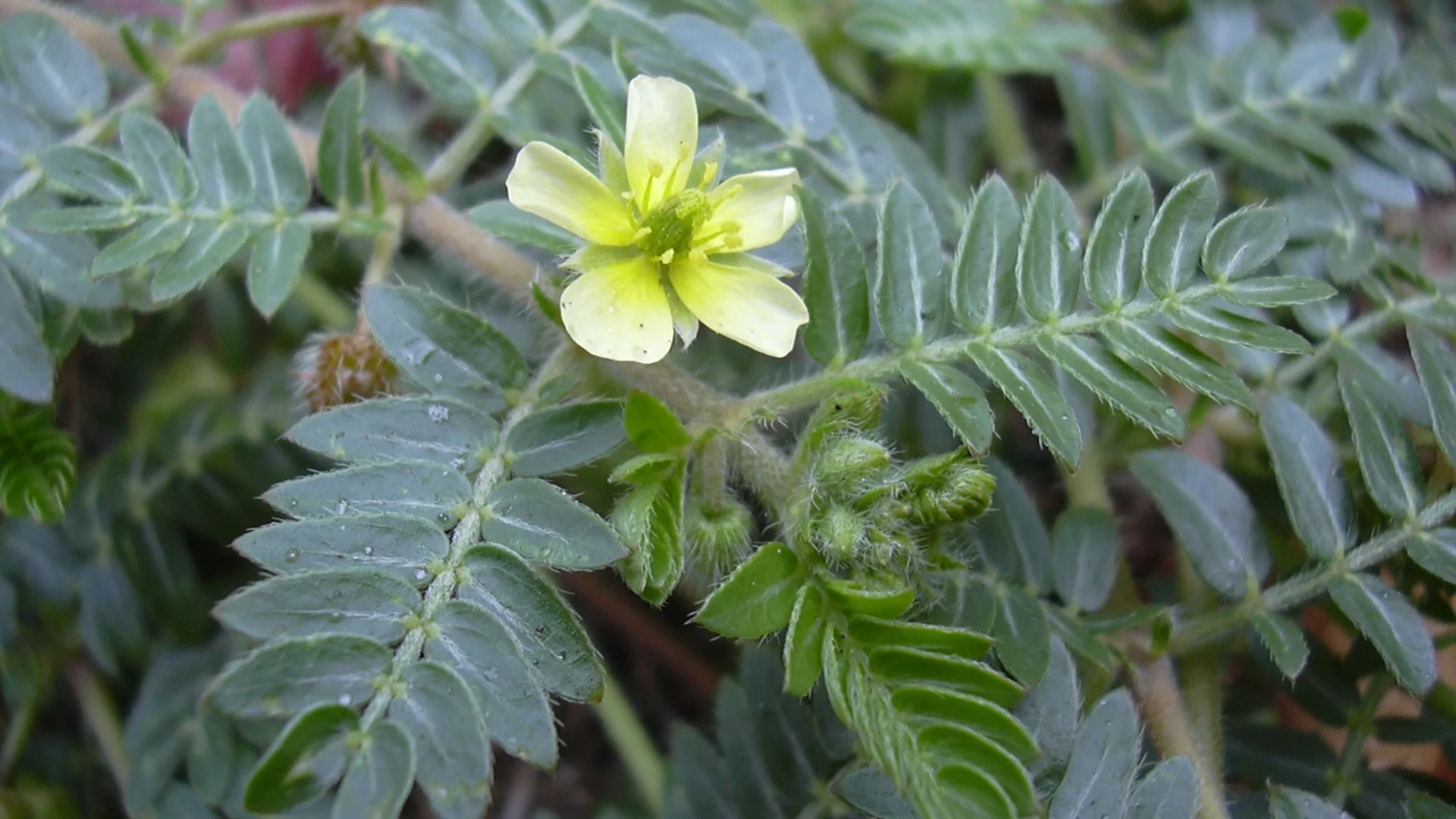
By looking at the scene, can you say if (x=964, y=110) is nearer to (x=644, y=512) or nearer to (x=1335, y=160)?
(x=1335, y=160)

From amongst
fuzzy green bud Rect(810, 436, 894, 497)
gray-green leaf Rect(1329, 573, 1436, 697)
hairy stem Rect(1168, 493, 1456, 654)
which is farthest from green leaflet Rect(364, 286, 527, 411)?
gray-green leaf Rect(1329, 573, 1436, 697)

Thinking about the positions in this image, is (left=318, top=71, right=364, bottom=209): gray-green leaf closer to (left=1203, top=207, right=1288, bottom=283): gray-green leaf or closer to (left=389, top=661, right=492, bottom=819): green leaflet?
(left=389, top=661, right=492, bottom=819): green leaflet

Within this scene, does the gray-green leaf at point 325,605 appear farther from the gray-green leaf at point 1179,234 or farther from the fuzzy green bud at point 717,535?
the gray-green leaf at point 1179,234

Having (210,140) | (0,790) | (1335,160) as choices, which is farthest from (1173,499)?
(0,790)

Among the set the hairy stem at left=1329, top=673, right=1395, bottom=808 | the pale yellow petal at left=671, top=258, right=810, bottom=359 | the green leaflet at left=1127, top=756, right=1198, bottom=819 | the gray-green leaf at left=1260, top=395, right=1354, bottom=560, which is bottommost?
the hairy stem at left=1329, top=673, right=1395, bottom=808

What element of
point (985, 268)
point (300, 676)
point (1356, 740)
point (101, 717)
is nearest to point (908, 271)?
point (985, 268)

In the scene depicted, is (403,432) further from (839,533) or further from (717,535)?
(839,533)
